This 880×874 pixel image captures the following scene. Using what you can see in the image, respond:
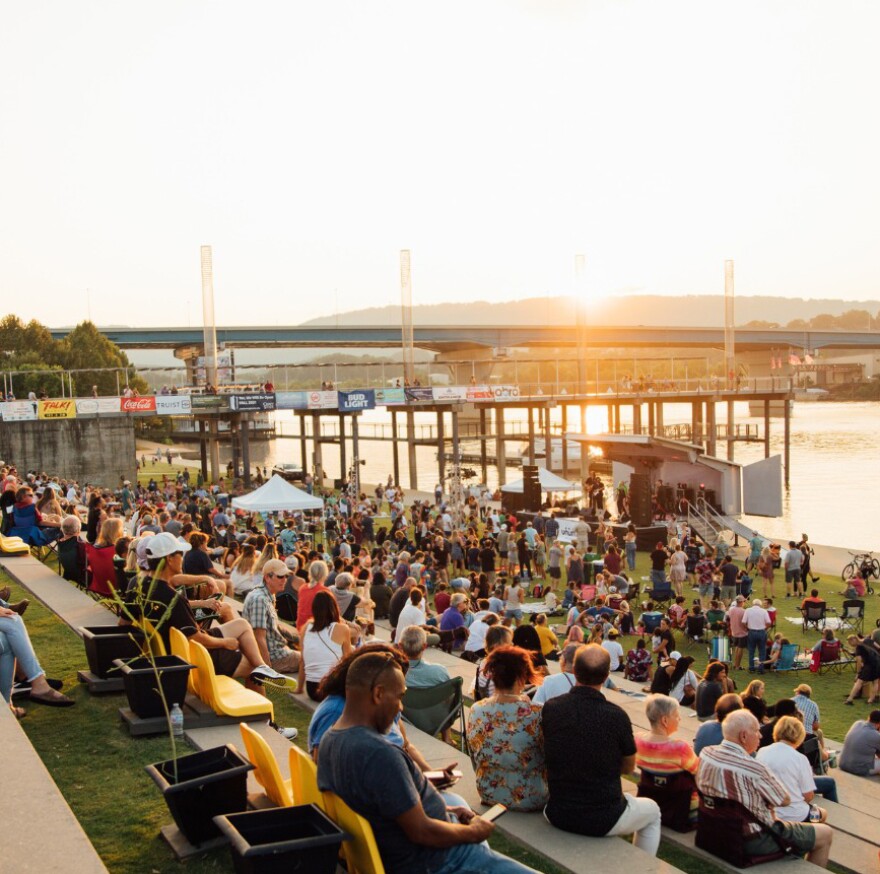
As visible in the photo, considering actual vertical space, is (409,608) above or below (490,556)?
above

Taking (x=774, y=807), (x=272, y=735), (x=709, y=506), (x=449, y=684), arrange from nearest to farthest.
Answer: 1. (x=774, y=807)
2. (x=272, y=735)
3. (x=449, y=684)
4. (x=709, y=506)

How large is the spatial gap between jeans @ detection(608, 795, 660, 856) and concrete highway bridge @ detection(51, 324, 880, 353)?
87.7m

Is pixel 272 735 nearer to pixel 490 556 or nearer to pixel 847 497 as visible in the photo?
pixel 490 556

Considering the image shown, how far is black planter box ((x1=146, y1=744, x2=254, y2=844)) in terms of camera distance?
489 centimetres

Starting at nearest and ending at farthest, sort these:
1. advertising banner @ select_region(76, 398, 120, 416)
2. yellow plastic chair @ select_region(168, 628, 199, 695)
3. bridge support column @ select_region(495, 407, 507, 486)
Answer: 1. yellow plastic chair @ select_region(168, 628, 199, 695)
2. advertising banner @ select_region(76, 398, 120, 416)
3. bridge support column @ select_region(495, 407, 507, 486)

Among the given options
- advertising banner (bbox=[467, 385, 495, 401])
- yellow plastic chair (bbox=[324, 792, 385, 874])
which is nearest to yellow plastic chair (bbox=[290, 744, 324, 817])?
yellow plastic chair (bbox=[324, 792, 385, 874])

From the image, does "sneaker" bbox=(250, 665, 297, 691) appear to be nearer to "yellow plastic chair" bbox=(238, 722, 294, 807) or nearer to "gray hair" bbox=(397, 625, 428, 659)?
"gray hair" bbox=(397, 625, 428, 659)

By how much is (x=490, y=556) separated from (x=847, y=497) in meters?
35.8

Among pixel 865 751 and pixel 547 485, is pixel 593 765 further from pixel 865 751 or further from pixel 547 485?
pixel 547 485

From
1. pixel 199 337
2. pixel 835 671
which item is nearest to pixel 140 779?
pixel 835 671

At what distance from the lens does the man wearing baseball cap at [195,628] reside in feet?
23.5

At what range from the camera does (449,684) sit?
7215 mm

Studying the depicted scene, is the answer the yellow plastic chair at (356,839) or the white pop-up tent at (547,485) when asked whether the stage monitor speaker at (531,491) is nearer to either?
the white pop-up tent at (547,485)

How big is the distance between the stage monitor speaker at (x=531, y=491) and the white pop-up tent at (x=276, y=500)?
872 centimetres
